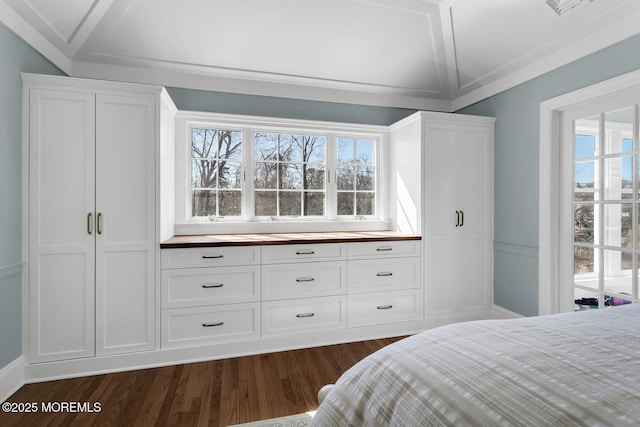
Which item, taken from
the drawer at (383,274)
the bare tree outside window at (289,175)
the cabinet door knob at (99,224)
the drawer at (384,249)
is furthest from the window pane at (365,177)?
the cabinet door knob at (99,224)

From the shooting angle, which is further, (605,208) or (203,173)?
(203,173)

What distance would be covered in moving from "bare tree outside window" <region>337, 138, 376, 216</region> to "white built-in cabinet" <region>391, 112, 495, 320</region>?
1.53 feet

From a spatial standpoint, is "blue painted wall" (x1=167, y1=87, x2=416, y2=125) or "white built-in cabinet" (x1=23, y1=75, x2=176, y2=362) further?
"blue painted wall" (x1=167, y1=87, x2=416, y2=125)

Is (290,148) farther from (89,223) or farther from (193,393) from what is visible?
(193,393)

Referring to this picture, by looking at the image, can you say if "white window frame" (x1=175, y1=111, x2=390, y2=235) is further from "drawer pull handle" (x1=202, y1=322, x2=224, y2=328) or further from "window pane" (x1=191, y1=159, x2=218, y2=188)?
"drawer pull handle" (x1=202, y1=322, x2=224, y2=328)

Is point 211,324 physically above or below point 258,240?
below

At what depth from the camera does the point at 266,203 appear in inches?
129

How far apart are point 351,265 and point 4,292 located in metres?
2.35

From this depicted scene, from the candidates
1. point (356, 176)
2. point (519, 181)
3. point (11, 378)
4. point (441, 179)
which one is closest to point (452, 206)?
point (441, 179)

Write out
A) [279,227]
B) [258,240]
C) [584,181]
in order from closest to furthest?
[584,181] → [258,240] → [279,227]

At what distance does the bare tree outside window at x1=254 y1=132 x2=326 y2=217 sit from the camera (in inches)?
128

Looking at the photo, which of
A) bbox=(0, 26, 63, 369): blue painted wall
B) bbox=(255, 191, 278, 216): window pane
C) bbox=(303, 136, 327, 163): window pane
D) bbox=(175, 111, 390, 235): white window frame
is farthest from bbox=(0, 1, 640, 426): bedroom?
bbox=(255, 191, 278, 216): window pane

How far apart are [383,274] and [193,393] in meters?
1.71

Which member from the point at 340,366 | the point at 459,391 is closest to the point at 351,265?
the point at 340,366
